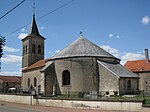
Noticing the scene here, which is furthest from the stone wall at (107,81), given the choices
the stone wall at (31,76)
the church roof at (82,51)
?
the stone wall at (31,76)

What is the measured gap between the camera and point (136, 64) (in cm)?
5988

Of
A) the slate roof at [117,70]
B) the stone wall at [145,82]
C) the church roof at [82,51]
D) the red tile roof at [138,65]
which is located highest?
the church roof at [82,51]

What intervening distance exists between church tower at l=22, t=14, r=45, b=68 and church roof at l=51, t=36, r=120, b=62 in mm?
22484

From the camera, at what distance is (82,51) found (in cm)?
4050

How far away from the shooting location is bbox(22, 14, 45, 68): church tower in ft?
209

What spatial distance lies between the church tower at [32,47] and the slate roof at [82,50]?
73.7 ft

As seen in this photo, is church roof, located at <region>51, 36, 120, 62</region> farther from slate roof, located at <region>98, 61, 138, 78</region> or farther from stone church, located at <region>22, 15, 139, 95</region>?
slate roof, located at <region>98, 61, 138, 78</region>

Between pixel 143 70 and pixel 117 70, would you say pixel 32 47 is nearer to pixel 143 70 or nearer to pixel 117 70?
pixel 143 70

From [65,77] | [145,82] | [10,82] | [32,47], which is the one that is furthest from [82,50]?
[10,82]

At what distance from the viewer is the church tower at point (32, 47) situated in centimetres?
6378

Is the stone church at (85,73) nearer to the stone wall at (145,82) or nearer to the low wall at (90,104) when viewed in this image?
the low wall at (90,104)

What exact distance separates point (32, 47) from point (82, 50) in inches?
1040

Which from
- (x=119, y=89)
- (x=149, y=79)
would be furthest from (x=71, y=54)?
(x=149, y=79)

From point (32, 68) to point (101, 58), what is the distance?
22300 millimetres
